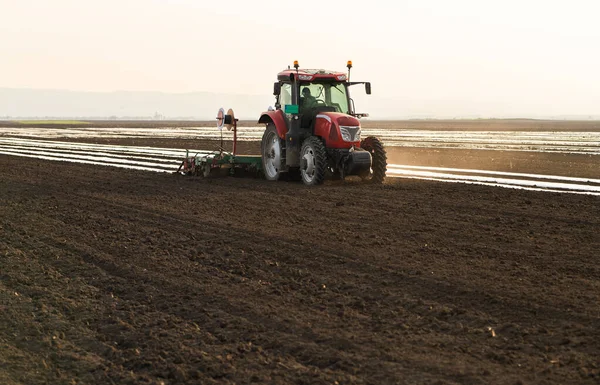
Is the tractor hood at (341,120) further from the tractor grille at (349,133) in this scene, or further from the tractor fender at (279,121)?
the tractor fender at (279,121)

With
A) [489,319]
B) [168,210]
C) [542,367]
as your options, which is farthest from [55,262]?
[542,367]

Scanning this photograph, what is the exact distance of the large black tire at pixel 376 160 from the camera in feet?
46.8

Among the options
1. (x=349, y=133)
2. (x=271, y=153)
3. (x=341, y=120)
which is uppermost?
(x=341, y=120)

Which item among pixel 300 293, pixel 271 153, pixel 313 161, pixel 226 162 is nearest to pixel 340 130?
pixel 313 161

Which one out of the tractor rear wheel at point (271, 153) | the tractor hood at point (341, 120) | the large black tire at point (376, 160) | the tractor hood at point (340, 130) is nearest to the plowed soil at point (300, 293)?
the tractor hood at point (340, 130)

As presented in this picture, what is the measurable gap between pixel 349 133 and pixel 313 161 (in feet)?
3.06

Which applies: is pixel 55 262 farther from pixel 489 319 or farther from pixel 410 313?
pixel 489 319

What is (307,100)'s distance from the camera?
14.5 metres

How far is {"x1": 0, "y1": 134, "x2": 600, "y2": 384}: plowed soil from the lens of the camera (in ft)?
15.3

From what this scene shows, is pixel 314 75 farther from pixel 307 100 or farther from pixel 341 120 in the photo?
pixel 341 120

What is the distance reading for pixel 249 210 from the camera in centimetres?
1106

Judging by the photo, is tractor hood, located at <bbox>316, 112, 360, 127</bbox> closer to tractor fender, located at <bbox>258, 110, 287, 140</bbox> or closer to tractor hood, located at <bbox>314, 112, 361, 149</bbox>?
tractor hood, located at <bbox>314, 112, 361, 149</bbox>

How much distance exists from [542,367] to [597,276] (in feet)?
8.69

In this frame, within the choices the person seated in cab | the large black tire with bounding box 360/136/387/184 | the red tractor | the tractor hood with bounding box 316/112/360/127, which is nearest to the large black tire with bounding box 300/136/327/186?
the red tractor
